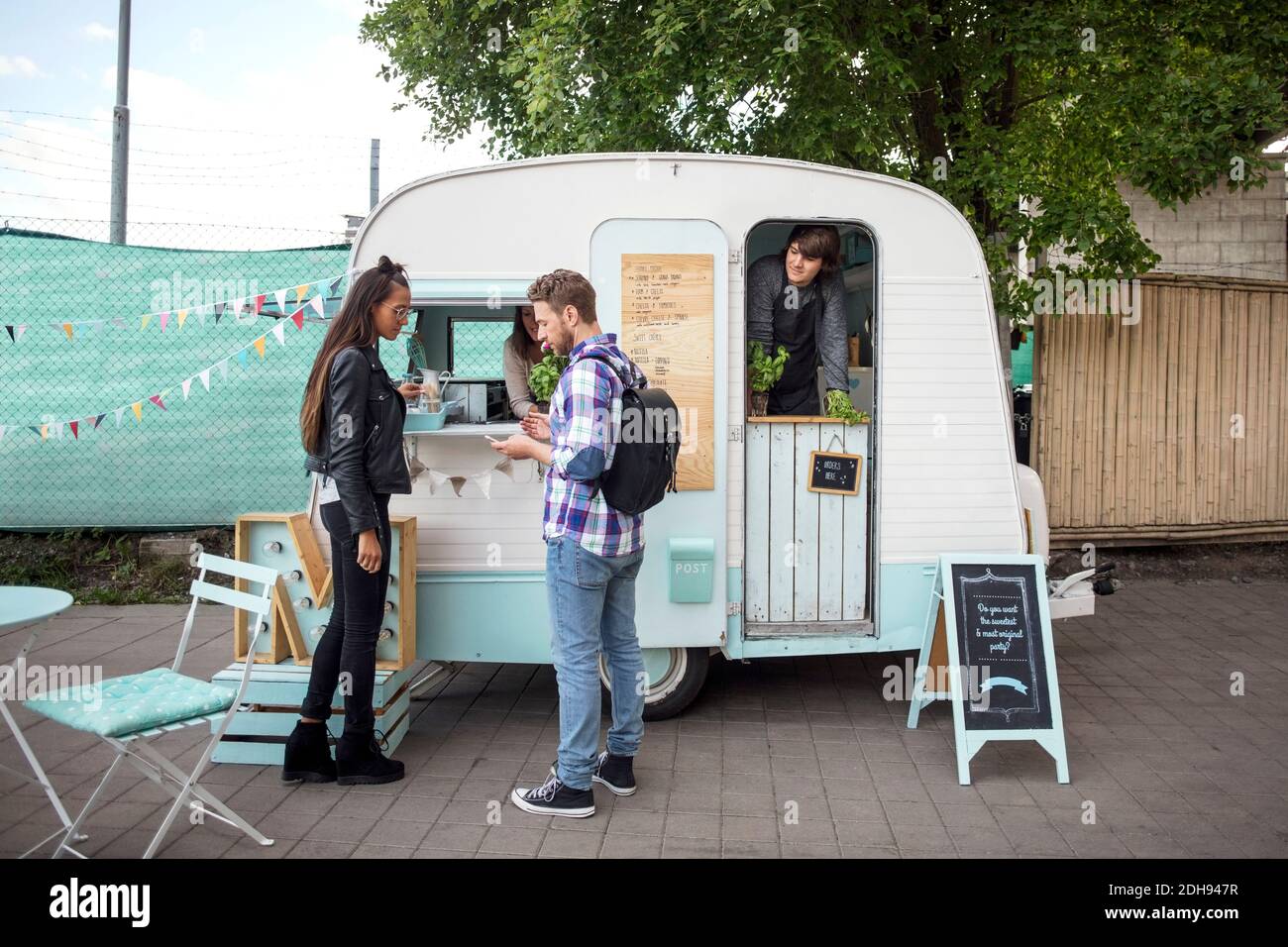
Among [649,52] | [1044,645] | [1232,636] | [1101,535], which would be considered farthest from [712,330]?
[1101,535]

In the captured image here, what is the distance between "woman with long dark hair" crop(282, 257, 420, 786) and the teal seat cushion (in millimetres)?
674

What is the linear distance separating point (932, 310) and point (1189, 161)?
9.58 feet

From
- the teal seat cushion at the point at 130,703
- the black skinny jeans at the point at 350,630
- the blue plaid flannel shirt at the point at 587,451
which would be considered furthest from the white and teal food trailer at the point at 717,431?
the teal seat cushion at the point at 130,703

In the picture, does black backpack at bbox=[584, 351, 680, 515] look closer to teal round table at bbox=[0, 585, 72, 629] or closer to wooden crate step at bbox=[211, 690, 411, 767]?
wooden crate step at bbox=[211, 690, 411, 767]

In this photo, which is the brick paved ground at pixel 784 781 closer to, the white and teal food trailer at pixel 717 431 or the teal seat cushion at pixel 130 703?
the white and teal food trailer at pixel 717 431

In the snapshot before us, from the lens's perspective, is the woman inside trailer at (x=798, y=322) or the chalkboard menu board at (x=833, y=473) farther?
the woman inside trailer at (x=798, y=322)

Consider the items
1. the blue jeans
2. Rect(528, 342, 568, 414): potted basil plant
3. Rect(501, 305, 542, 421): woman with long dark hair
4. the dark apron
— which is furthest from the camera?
the dark apron

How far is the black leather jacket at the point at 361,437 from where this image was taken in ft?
14.2

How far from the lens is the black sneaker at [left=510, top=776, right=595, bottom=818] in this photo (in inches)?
169

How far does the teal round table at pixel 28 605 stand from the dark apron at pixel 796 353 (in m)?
3.28

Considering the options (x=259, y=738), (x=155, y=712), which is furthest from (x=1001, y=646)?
(x=155, y=712)

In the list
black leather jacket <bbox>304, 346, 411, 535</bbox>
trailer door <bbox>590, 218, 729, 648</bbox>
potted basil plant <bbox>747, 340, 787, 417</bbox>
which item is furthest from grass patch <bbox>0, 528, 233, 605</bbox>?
potted basil plant <bbox>747, 340, 787, 417</bbox>

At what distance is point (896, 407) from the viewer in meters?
5.29

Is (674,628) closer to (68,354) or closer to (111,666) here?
(111,666)
